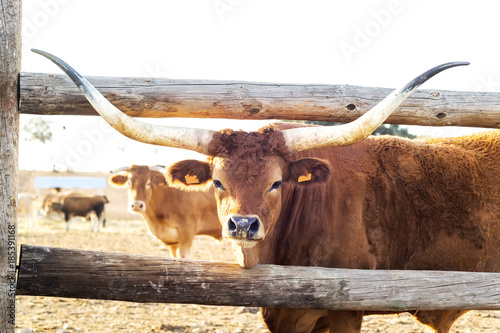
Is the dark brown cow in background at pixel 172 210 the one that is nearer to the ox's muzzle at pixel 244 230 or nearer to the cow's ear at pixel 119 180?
the cow's ear at pixel 119 180

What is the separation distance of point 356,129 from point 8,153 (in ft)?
6.91

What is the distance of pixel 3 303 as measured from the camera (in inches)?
116

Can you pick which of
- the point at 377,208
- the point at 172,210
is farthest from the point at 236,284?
the point at 172,210

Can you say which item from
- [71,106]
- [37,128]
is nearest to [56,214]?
[37,128]

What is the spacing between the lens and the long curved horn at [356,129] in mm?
3043

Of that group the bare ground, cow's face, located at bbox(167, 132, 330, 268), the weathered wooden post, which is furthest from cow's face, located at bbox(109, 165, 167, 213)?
the weathered wooden post

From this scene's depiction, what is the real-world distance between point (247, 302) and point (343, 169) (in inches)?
58.1

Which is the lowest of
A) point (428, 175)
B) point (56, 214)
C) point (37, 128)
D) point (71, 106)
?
point (56, 214)

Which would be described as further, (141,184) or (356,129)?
(141,184)

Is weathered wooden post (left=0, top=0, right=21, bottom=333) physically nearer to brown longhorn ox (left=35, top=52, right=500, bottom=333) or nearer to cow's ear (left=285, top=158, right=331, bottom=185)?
brown longhorn ox (left=35, top=52, right=500, bottom=333)

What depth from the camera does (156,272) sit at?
9.80 ft

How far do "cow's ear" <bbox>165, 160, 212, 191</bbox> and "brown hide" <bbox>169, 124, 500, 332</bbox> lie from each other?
3cm

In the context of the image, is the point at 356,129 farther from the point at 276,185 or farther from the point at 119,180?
the point at 119,180

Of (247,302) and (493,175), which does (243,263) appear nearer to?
(247,302)
